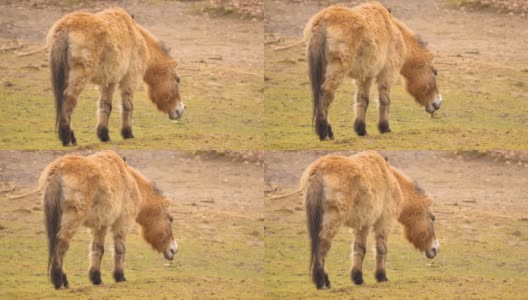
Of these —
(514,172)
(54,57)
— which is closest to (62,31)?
(54,57)

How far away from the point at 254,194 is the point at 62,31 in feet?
7.01

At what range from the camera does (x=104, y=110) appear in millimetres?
12289

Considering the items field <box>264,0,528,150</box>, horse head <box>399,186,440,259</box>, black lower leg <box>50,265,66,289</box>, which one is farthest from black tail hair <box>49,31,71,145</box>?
horse head <box>399,186,440,259</box>

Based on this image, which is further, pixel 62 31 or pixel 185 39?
pixel 185 39

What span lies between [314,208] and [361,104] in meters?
1.21

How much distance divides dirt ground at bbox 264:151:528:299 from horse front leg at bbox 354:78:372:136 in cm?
27

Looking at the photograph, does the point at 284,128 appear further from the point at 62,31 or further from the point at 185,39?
the point at 62,31

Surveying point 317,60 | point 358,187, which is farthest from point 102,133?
point 358,187

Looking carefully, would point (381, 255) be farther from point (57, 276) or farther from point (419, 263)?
point (57, 276)

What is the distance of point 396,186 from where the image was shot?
12.3 m

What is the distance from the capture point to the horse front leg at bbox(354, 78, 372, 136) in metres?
12.4

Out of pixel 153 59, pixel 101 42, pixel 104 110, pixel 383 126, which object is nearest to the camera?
pixel 101 42

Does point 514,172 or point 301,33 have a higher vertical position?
point 301,33

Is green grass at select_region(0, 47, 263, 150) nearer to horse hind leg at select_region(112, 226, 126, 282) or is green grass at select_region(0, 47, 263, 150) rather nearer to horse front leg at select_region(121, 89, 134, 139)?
horse front leg at select_region(121, 89, 134, 139)
